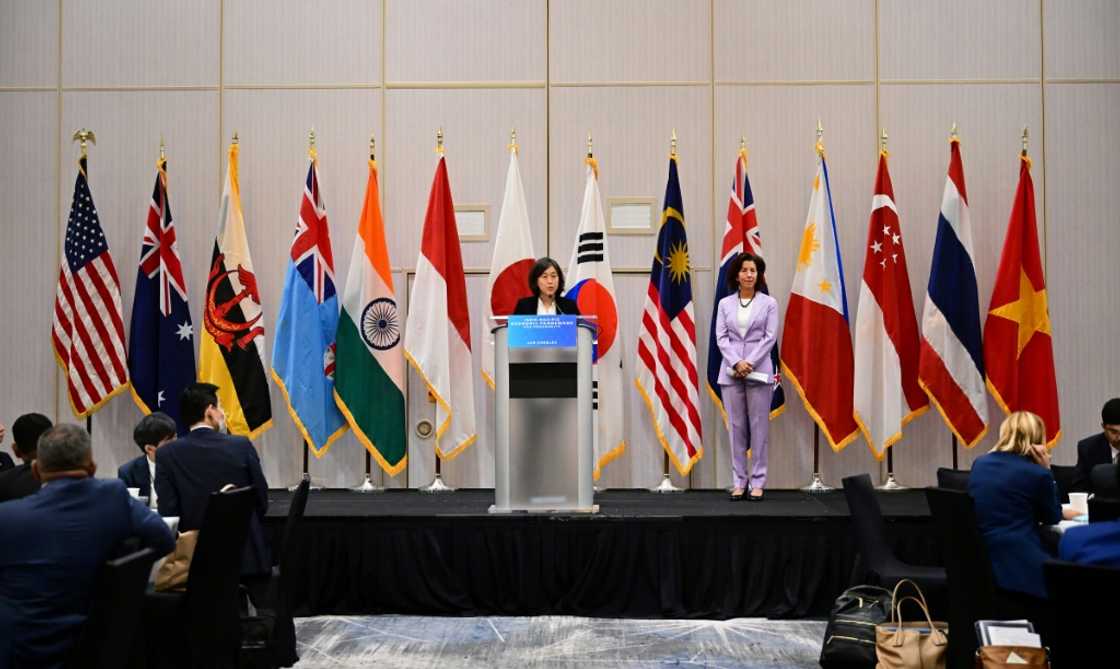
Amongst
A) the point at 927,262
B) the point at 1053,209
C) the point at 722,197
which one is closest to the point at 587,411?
the point at 722,197

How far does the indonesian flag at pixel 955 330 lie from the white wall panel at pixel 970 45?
2.86 feet

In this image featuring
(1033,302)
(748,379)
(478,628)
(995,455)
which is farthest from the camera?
(1033,302)

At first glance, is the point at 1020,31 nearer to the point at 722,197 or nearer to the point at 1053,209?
the point at 1053,209

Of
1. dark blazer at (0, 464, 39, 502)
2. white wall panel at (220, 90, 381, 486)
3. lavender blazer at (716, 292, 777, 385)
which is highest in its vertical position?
white wall panel at (220, 90, 381, 486)

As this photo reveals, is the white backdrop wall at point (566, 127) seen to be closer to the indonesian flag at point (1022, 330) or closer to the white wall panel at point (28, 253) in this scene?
the white wall panel at point (28, 253)

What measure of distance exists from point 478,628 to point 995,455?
110 inches

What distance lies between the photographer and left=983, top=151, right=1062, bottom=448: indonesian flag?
7.59 m

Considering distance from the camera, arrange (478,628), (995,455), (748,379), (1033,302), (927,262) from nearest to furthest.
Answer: (995,455), (478,628), (748,379), (1033,302), (927,262)

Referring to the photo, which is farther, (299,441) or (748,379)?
(299,441)

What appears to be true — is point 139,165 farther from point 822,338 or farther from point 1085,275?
point 1085,275

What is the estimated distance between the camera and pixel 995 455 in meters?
4.29

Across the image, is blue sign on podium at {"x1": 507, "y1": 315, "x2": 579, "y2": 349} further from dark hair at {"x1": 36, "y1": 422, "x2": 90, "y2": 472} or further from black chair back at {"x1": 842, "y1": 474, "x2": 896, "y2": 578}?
dark hair at {"x1": 36, "y1": 422, "x2": 90, "y2": 472}

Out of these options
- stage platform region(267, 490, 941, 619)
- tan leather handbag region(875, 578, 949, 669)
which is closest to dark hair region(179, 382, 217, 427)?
stage platform region(267, 490, 941, 619)

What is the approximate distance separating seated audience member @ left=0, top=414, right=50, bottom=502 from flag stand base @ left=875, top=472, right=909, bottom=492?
18.2ft
